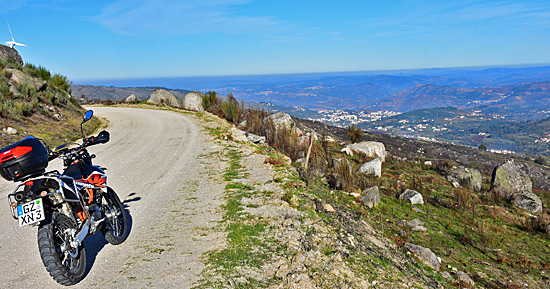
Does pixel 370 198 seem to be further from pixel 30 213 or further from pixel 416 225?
pixel 30 213

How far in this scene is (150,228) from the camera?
5.19m

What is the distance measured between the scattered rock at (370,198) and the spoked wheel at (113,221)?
7381 millimetres

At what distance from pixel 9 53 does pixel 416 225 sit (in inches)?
982

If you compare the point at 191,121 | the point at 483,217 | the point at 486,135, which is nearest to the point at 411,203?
the point at 483,217

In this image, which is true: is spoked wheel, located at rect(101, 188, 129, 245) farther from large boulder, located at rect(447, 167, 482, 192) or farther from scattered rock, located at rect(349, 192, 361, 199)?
large boulder, located at rect(447, 167, 482, 192)

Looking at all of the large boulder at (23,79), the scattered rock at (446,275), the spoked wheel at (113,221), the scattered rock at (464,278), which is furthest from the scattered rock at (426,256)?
the large boulder at (23,79)

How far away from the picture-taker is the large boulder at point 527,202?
39.8 ft

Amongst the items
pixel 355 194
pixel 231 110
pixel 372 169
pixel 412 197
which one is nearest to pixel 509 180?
pixel 372 169

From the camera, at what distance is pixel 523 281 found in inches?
248

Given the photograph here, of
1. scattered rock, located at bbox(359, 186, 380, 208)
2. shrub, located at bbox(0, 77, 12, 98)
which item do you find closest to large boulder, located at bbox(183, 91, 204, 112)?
shrub, located at bbox(0, 77, 12, 98)

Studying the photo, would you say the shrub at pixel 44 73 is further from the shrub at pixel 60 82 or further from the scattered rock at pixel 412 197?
the scattered rock at pixel 412 197

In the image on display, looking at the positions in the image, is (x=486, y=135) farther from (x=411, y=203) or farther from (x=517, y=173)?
(x=411, y=203)

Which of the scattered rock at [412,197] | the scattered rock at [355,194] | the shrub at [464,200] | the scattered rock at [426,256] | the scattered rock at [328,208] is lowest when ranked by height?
the shrub at [464,200]

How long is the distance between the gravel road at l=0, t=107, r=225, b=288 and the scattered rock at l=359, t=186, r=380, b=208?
485 centimetres
